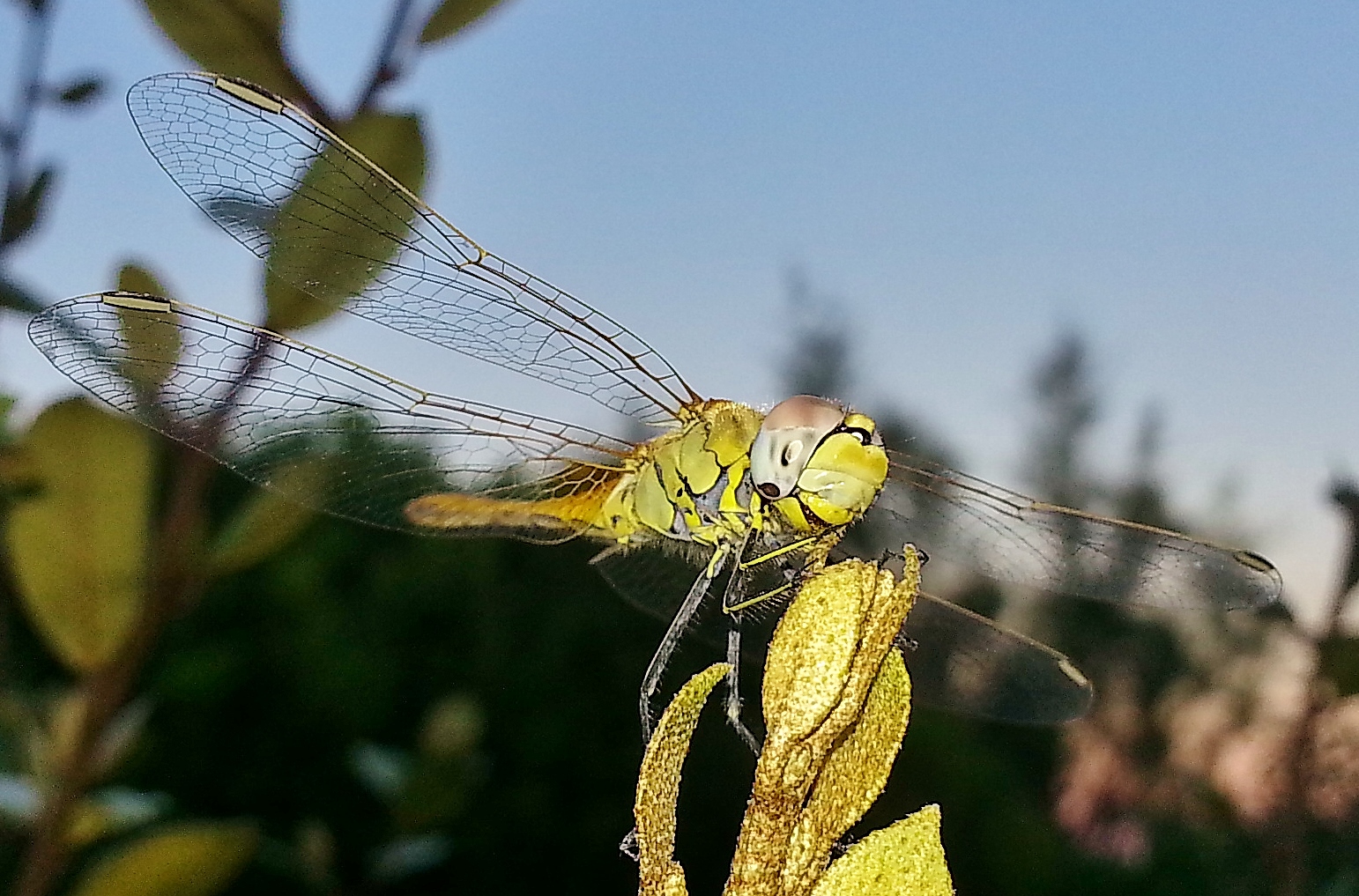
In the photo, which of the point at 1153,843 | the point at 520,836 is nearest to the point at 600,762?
the point at 520,836

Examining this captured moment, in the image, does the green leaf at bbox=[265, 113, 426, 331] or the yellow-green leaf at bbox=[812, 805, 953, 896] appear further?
the green leaf at bbox=[265, 113, 426, 331]

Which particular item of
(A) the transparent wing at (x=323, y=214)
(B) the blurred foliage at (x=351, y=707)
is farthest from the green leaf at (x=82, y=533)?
(A) the transparent wing at (x=323, y=214)

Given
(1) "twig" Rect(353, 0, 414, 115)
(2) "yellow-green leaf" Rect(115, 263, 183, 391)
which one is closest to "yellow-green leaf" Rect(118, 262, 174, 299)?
(2) "yellow-green leaf" Rect(115, 263, 183, 391)

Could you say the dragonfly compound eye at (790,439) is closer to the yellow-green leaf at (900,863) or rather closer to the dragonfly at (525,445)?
the dragonfly at (525,445)

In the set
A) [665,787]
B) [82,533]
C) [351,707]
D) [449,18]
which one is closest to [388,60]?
[449,18]

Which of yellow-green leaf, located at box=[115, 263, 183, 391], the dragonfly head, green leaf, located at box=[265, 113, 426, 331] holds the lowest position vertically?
the dragonfly head

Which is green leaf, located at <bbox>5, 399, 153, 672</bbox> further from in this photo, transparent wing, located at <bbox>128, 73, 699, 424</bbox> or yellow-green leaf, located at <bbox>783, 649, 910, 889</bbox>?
yellow-green leaf, located at <bbox>783, 649, 910, 889</bbox>

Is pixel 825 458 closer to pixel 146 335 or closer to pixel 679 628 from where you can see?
pixel 679 628
